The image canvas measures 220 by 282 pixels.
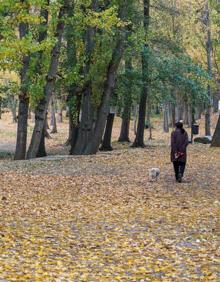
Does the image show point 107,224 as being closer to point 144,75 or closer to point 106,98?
point 106,98

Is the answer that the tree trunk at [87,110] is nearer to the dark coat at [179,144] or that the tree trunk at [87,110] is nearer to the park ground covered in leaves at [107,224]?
the park ground covered in leaves at [107,224]

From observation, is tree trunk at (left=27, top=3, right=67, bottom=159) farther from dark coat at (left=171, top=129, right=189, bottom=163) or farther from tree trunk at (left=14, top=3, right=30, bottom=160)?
dark coat at (left=171, top=129, right=189, bottom=163)

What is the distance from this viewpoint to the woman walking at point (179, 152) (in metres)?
15.4

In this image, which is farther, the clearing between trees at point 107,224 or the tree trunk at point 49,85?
the tree trunk at point 49,85

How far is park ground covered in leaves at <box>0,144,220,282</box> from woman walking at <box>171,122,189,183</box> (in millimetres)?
371

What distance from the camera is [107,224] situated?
10.4m

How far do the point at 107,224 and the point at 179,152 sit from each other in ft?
18.0

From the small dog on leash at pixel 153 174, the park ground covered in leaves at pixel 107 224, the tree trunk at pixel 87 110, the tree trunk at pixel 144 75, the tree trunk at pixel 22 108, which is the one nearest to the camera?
the park ground covered in leaves at pixel 107 224

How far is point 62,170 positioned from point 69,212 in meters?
6.37

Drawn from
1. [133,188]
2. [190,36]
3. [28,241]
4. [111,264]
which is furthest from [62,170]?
[190,36]

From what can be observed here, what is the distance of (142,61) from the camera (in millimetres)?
26891

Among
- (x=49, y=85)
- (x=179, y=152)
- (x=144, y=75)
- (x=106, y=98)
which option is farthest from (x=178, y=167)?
(x=144, y=75)

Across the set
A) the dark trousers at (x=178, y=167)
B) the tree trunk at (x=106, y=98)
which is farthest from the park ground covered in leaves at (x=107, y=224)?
the tree trunk at (x=106, y=98)

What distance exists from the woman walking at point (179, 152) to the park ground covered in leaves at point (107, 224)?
0.37 meters
